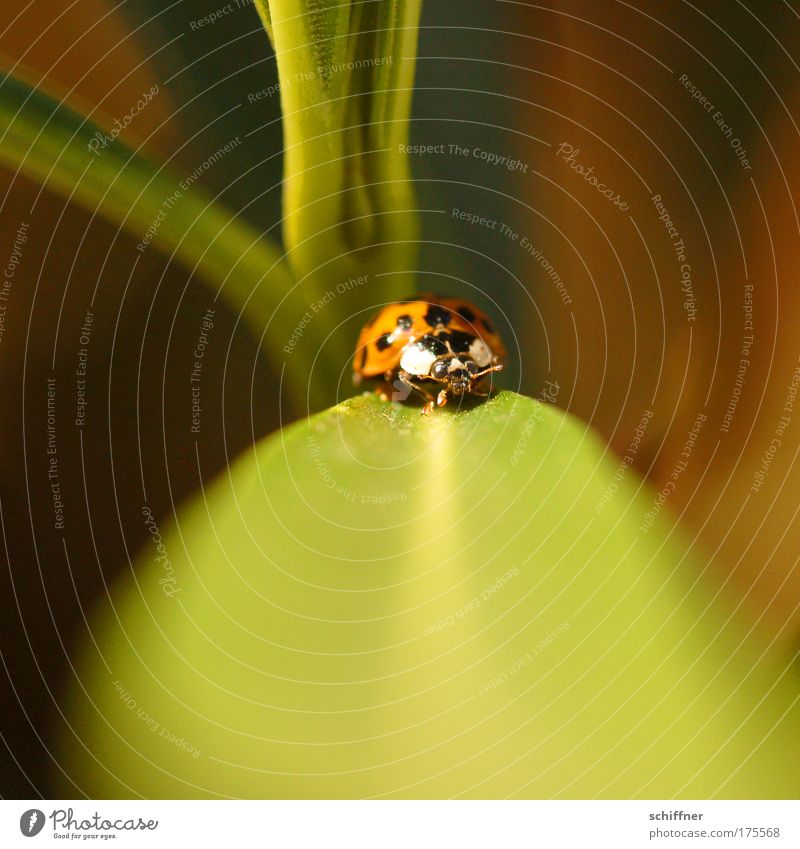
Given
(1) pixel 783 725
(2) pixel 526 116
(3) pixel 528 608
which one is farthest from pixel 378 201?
(1) pixel 783 725

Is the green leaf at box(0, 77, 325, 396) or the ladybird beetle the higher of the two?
the green leaf at box(0, 77, 325, 396)
